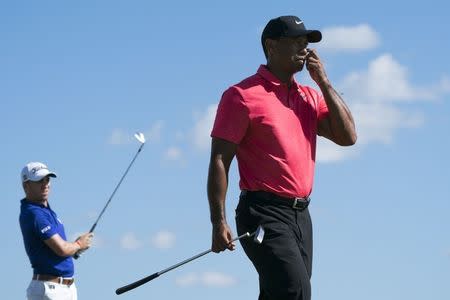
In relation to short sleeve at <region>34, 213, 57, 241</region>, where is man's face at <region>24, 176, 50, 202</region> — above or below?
above

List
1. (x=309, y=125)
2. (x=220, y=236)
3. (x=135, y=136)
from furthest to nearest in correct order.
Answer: (x=135, y=136) → (x=309, y=125) → (x=220, y=236)

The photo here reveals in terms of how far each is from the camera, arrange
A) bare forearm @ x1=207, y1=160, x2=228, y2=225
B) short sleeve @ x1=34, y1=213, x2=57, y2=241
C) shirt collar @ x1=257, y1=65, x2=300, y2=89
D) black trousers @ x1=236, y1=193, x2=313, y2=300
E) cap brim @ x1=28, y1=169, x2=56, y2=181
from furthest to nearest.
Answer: cap brim @ x1=28, y1=169, x2=56, y2=181
short sleeve @ x1=34, y1=213, x2=57, y2=241
shirt collar @ x1=257, y1=65, x2=300, y2=89
bare forearm @ x1=207, y1=160, x2=228, y2=225
black trousers @ x1=236, y1=193, x2=313, y2=300

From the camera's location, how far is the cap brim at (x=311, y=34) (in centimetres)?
794

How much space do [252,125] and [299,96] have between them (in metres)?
0.55

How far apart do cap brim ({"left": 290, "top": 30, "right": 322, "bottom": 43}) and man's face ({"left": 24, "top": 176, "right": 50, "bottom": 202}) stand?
318cm

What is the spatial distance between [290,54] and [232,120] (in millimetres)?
740

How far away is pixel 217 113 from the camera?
7754mm

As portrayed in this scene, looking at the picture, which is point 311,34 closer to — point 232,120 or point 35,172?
point 232,120

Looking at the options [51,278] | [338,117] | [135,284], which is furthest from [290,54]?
[51,278]

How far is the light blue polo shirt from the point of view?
32.3ft

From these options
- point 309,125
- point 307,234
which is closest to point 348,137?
point 309,125

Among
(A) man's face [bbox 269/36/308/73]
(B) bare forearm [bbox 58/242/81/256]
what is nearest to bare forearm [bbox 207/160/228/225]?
(A) man's face [bbox 269/36/308/73]

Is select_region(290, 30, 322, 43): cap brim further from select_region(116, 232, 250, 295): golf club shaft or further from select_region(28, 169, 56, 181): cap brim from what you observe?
select_region(28, 169, 56, 181): cap brim

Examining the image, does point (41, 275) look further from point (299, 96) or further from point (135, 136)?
point (299, 96)
